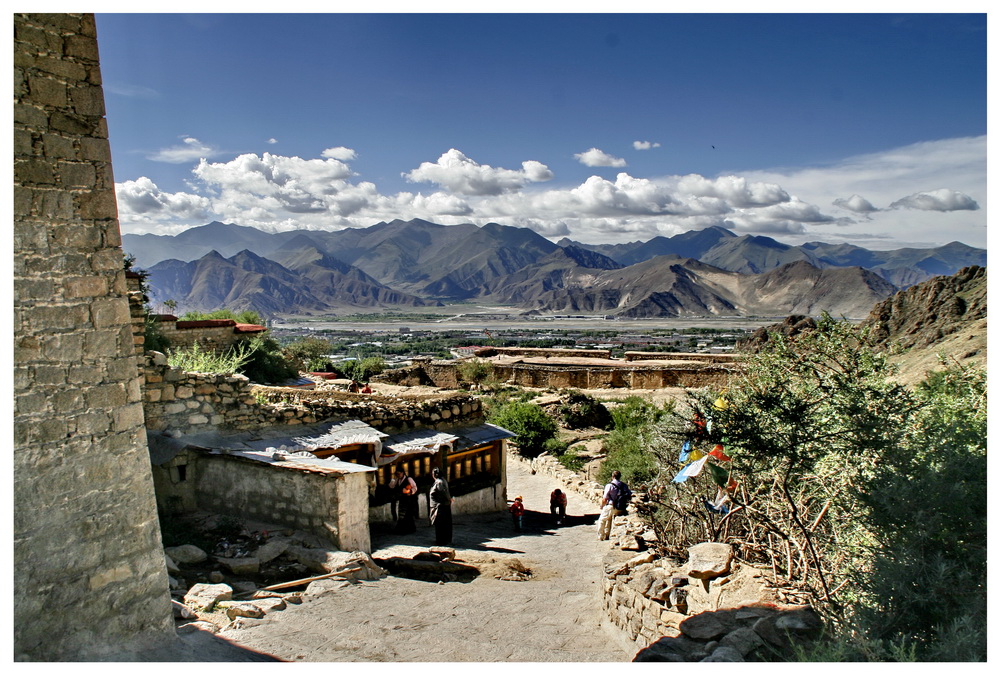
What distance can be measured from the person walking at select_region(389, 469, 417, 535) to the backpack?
332cm

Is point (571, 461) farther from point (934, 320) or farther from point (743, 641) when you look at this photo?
point (934, 320)

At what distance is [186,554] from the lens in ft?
24.1

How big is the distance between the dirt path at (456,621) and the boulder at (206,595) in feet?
1.99

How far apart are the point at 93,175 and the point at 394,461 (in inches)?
298

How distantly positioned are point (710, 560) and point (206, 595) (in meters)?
4.96

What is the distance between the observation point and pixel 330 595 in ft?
22.4

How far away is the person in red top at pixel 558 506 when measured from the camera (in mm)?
13648

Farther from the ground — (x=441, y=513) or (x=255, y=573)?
(x=255, y=573)

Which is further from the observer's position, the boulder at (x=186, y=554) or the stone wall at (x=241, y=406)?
the stone wall at (x=241, y=406)

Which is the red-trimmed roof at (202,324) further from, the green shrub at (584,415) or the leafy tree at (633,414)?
the leafy tree at (633,414)

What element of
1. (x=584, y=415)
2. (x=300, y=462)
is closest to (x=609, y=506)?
(x=300, y=462)

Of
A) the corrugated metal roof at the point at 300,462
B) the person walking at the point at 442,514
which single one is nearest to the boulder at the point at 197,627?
the corrugated metal roof at the point at 300,462

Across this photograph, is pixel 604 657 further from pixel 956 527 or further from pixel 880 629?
pixel 956 527

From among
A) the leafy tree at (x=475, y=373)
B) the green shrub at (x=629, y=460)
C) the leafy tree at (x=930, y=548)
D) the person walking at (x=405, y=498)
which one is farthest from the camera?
the leafy tree at (x=475, y=373)
